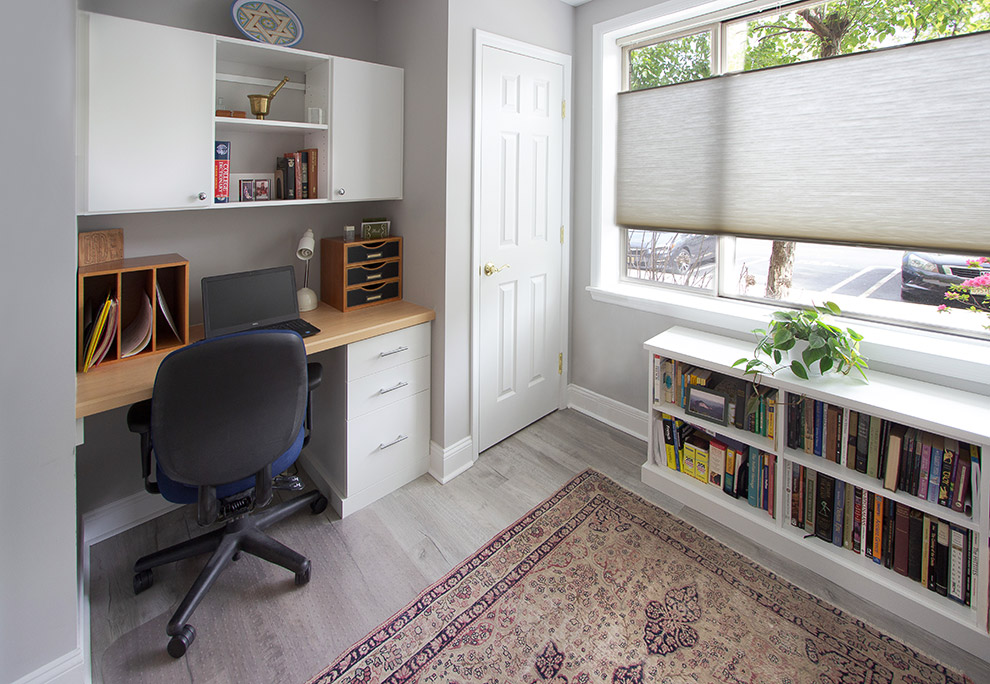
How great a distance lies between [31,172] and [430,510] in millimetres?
1813

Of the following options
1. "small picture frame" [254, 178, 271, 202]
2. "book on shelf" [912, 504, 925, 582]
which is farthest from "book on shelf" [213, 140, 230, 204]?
"book on shelf" [912, 504, 925, 582]

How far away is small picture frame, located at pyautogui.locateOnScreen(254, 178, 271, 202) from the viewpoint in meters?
2.32

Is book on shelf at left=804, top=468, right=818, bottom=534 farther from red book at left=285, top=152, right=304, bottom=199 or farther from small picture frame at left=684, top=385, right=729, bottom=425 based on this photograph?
red book at left=285, top=152, right=304, bottom=199

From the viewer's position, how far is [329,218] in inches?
106

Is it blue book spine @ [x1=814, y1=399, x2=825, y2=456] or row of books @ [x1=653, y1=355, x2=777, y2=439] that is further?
row of books @ [x1=653, y1=355, x2=777, y2=439]

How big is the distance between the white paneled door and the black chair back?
3.77ft

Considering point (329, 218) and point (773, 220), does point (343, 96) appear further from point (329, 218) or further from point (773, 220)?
point (773, 220)

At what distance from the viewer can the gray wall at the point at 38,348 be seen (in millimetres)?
1277

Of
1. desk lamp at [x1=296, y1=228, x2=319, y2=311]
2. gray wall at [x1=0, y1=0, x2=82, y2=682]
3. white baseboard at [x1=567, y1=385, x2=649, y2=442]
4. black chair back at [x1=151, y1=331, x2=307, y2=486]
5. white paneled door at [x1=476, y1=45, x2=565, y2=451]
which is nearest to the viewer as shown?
gray wall at [x1=0, y1=0, x2=82, y2=682]

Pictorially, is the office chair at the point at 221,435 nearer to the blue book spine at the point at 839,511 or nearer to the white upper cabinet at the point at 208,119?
the white upper cabinet at the point at 208,119

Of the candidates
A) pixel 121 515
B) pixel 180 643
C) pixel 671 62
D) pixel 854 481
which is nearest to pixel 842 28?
pixel 671 62

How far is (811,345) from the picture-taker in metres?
1.97

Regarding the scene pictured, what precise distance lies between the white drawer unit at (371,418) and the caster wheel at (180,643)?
743 mm

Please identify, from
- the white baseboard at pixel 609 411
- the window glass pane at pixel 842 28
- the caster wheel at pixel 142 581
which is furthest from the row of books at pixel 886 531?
the caster wheel at pixel 142 581
